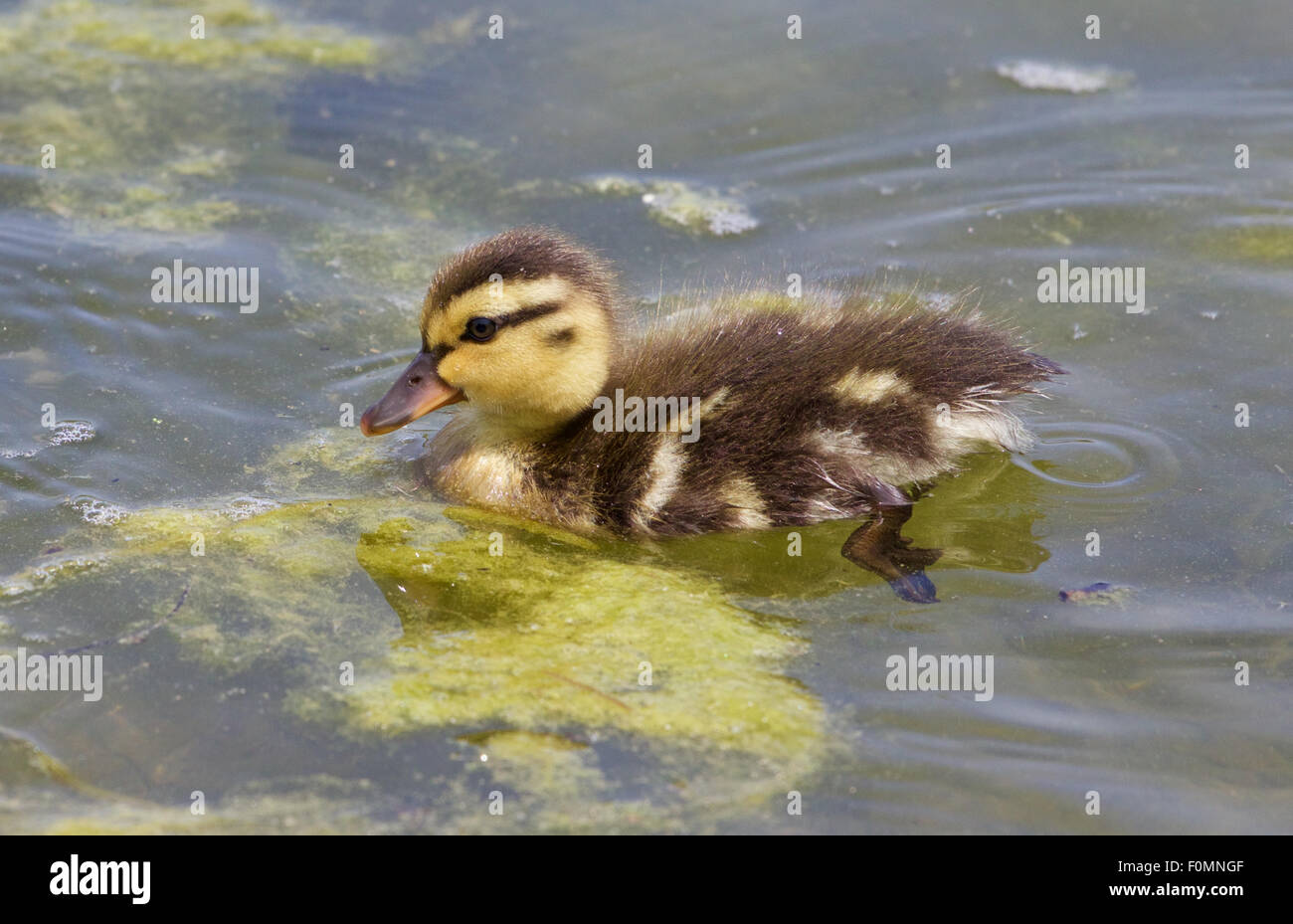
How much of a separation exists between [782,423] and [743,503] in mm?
254

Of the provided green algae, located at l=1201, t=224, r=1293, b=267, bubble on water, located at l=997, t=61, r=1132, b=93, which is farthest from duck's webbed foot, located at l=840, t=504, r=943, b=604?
bubble on water, located at l=997, t=61, r=1132, b=93

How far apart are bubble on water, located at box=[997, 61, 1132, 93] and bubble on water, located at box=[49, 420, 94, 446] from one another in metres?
4.54

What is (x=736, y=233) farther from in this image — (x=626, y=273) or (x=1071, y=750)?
(x=1071, y=750)

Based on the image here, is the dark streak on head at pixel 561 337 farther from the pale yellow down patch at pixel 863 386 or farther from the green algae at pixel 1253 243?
the green algae at pixel 1253 243

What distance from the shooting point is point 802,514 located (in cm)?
427

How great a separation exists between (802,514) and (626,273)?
1769 mm

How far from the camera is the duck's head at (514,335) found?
421 centimetres

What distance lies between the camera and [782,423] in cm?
421

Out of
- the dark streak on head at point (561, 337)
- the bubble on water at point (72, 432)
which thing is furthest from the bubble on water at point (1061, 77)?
the bubble on water at point (72, 432)

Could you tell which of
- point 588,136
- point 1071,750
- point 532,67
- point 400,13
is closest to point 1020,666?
point 1071,750

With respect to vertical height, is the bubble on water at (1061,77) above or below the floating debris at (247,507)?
above

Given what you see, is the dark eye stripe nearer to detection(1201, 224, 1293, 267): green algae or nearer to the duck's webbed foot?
the duck's webbed foot

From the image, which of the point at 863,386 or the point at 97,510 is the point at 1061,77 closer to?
the point at 863,386

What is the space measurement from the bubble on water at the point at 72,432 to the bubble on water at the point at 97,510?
36cm
